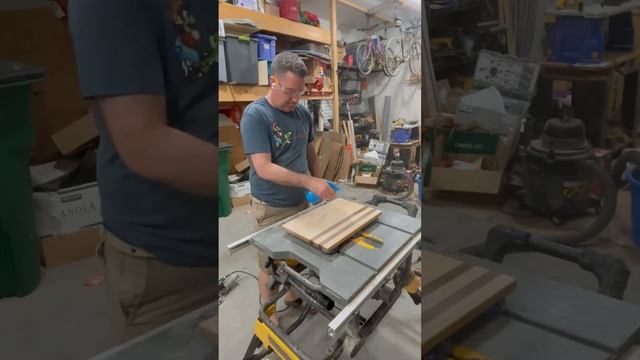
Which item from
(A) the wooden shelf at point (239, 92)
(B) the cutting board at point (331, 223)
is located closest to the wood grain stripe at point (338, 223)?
(B) the cutting board at point (331, 223)

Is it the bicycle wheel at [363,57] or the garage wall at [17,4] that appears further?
the bicycle wheel at [363,57]

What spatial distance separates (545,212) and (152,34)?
1.29 feet

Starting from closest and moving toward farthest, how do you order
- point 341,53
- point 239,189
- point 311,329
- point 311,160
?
point 311,329, point 311,160, point 239,189, point 341,53

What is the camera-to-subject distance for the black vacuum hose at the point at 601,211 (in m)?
0.34

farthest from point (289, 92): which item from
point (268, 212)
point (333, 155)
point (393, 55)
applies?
point (393, 55)

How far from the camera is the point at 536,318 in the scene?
414 mm

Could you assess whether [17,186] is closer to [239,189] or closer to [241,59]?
[241,59]

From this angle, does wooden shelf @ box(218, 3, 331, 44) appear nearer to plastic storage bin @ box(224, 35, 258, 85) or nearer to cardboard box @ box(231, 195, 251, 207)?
plastic storage bin @ box(224, 35, 258, 85)

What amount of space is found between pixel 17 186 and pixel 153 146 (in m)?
0.09

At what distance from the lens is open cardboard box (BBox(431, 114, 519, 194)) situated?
38cm

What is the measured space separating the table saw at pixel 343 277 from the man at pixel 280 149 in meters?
0.34

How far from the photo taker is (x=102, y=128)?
26 cm

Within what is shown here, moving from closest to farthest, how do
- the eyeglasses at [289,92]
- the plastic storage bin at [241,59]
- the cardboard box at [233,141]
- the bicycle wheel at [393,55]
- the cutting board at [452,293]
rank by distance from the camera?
the cutting board at [452,293] → the eyeglasses at [289,92] → the plastic storage bin at [241,59] → the cardboard box at [233,141] → the bicycle wheel at [393,55]

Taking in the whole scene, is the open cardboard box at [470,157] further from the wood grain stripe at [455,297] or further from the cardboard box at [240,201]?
the cardboard box at [240,201]
